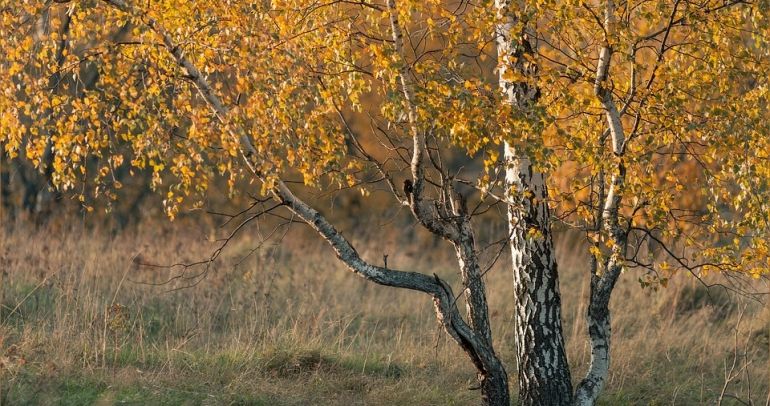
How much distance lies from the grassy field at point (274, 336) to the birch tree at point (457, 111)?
3.94 feet

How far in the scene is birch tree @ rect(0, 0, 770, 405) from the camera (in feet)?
20.8

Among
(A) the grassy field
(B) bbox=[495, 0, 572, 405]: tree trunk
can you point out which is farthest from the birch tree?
(A) the grassy field

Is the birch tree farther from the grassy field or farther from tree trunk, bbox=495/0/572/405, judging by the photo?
the grassy field

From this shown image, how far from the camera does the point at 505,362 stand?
1015cm

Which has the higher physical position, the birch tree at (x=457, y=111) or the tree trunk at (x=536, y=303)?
the birch tree at (x=457, y=111)

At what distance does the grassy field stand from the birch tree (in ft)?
3.94

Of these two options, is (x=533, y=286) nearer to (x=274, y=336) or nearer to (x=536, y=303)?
(x=536, y=303)

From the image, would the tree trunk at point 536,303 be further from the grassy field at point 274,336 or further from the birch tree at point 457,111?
the grassy field at point 274,336

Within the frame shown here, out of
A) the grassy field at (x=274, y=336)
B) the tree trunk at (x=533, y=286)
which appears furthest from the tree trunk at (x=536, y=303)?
the grassy field at (x=274, y=336)

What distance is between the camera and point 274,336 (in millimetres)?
9438

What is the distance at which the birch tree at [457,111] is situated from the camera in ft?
20.8

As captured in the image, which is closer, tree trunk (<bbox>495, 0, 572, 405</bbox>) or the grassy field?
tree trunk (<bbox>495, 0, 572, 405</bbox>)

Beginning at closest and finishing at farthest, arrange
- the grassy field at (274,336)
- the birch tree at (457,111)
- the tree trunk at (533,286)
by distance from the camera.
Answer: the birch tree at (457,111)
the tree trunk at (533,286)
the grassy field at (274,336)

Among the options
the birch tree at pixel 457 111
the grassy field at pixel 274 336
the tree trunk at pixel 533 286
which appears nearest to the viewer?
the birch tree at pixel 457 111
